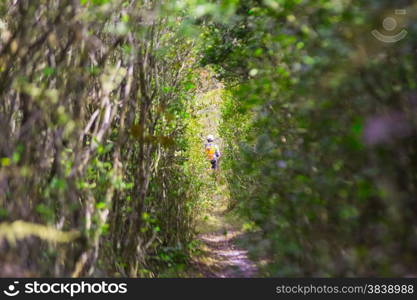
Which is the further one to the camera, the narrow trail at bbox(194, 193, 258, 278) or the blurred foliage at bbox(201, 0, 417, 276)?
the narrow trail at bbox(194, 193, 258, 278)

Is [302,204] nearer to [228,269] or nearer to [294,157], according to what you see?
[294,157]

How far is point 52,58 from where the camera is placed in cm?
279

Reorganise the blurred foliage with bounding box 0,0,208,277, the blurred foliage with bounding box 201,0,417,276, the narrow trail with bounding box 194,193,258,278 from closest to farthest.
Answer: the blurred foliage with bounding box 201,0,417,276 < the blurred foliage with bounding box 0,0,208,277 < the narrow trail with bounding box 194,193,258,278

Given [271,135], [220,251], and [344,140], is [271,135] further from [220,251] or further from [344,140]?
[220,251]

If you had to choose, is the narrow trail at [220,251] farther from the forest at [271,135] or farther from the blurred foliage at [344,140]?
the blurred foliage at [344,140]

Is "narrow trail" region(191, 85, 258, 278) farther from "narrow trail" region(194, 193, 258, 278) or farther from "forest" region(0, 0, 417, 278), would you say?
"forest" region(0, 0, 417, 278)

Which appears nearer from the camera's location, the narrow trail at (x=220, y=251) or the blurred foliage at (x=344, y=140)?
the blurred foliage at (x=344, y=140)

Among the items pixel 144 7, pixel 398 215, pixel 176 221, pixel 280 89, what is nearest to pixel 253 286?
pixel 398 215

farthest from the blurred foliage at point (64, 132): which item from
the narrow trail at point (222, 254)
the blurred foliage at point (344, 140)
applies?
the narrow trail at point (222, 254)

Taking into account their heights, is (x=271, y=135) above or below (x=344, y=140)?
above

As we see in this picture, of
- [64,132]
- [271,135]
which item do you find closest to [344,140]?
[271,135]

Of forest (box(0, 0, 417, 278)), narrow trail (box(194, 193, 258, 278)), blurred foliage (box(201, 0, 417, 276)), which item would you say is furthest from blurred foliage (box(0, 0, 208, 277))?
narrow trail (box(194, 193, 258, 278))

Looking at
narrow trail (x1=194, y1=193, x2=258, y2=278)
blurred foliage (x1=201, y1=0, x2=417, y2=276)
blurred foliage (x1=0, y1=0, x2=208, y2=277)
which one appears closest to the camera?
blurred foliage (x1=201, y1=0, x2=417, y2=276)

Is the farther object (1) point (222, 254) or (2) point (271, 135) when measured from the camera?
(1) point (222, 254)
